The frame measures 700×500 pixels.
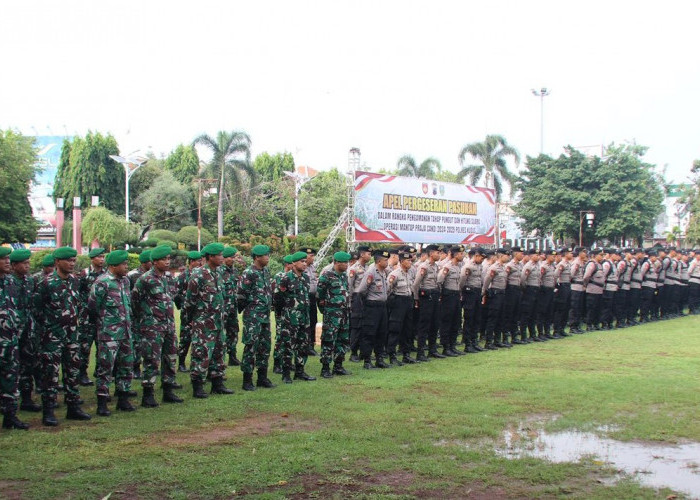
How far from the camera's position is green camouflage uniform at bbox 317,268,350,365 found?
A: 9586mm

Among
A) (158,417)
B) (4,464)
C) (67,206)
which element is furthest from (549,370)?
(67,206)

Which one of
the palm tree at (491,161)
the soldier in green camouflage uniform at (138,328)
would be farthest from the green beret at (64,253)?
the palm tree at (491,161)

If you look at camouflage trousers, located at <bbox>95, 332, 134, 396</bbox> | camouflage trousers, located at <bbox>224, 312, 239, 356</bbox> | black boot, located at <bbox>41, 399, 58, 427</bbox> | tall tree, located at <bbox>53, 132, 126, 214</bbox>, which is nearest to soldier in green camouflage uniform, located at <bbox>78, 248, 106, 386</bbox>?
camouflage trousers, located at <bbox>95, 332, 134, 396</bbox>

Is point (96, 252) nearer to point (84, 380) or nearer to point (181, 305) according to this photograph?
point (181, 305)

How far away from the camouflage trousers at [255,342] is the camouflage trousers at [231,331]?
4.35 ft

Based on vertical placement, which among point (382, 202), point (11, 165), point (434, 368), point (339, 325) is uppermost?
point (11, 165)

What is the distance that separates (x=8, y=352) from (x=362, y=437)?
359 centimetres

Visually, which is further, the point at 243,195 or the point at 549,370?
the point at 243,195

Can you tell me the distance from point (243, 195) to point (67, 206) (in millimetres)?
14344

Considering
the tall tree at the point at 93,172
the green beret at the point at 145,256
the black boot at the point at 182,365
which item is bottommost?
the black boot at the point at 182,365

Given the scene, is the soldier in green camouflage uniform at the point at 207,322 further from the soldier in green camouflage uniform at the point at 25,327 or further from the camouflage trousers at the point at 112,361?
the soldier in green camouflage uniform at the point at 25,327

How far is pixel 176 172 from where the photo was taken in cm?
5438

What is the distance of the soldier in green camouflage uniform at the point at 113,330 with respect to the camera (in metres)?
7.22

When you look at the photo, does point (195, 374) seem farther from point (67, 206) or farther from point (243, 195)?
point (67, 206)
